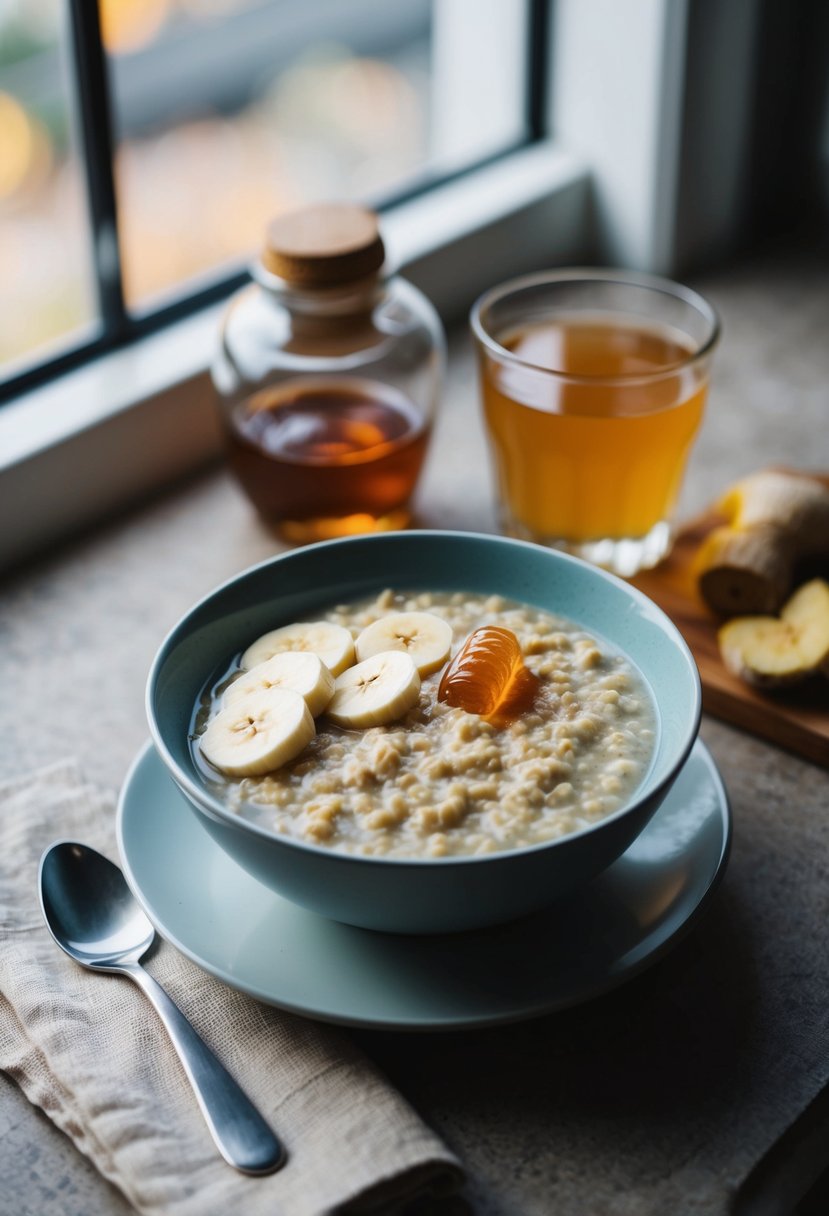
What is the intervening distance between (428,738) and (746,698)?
1.08ft

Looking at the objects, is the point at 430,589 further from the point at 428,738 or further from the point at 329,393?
the point at 329,393

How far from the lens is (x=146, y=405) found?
142cm

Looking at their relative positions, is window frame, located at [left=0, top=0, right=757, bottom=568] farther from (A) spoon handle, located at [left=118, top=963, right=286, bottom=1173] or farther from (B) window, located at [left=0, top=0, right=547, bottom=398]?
(A) spoon handle, located at [left=118, top=963, right=286, bottom=1173]

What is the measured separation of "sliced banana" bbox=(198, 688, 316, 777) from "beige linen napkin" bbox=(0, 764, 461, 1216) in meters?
0.13

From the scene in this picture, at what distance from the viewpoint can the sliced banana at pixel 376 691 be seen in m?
0.92

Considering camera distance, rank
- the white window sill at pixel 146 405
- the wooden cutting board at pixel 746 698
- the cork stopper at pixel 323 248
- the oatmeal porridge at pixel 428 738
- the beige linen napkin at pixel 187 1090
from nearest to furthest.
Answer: the beige linen napkin at pixel 187 1090, the oatmeal porridge at pixel 428 738, the wooden cutting board at pixel 746 698, the cork stopper at pixel 323 248, the white window sill at pixel 146 405

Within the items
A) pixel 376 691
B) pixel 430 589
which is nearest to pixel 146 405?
pixel 430 589

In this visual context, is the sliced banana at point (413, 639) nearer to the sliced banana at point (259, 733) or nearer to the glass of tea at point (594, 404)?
the sliced banana at point (259, 733)

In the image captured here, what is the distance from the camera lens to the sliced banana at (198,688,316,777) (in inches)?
35.1

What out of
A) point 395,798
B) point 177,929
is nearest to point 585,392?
point 395,798

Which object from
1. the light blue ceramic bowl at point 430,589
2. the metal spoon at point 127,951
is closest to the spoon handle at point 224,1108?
the metal spoon at point 127,951

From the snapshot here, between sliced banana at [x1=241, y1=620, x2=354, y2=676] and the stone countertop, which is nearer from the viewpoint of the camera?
the stone countertop

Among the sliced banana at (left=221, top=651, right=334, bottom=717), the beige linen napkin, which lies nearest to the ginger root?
the sliced banana at (left=221, top=651, right=334, bottom=717)

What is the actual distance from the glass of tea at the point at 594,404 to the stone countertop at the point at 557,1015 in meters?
0.13
